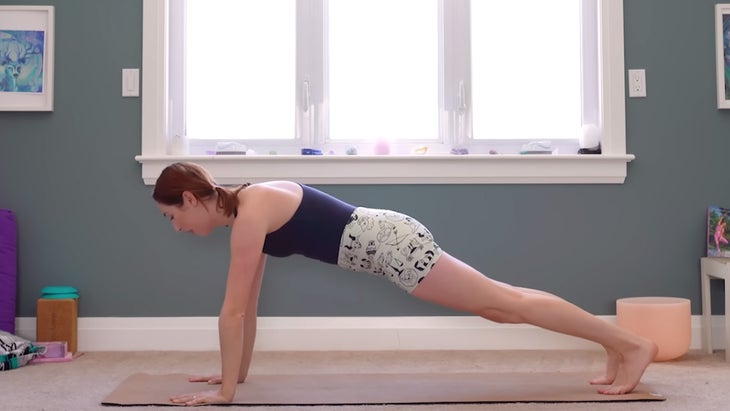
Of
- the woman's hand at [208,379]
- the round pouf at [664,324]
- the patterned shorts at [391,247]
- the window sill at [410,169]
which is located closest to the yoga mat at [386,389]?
the woman's hand at [208,379]

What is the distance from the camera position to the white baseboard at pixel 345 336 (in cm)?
321

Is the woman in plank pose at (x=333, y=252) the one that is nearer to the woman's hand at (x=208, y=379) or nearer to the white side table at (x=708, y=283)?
the woman's hand at (x=208, y=379)

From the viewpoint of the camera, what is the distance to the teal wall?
3260mm

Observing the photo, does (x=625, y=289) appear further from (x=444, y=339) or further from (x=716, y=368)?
(x=444, y=339)

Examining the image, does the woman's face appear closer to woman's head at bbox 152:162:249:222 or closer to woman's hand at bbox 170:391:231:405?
woman's head at bbox 152:162:249:222

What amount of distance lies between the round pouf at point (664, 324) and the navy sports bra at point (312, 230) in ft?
4.30

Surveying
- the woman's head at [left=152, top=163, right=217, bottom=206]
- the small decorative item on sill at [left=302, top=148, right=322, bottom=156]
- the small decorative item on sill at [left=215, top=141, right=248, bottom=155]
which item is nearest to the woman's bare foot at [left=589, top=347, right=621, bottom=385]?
the woman's head at [left=152, top=163, right=217, bottom=206]

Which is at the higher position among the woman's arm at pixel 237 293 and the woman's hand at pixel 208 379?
the woman's arm at pixel 237 293

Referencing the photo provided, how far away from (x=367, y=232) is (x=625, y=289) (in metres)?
1.48

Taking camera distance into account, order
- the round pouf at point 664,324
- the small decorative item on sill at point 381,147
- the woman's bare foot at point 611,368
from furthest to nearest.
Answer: the small decorative item on sill at point 381,147, the round pouf at point 664,324, the woman's bare foot at point 611,368

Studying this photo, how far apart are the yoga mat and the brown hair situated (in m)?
0.55

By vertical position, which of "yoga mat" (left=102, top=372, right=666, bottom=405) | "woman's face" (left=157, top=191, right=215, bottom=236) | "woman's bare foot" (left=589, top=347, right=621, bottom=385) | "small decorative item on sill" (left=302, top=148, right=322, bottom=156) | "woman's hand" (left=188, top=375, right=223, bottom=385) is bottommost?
"yoga mat" (left=102, top=372, right=666, bottom=405)

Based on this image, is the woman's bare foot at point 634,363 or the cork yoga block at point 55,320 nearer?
the woman's bare foot at point 634,363

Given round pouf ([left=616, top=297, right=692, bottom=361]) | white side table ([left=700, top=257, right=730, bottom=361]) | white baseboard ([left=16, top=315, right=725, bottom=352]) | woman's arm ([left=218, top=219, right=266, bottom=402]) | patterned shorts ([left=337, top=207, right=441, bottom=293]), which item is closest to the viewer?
woman's arm ([left=218, top=219, right=266, bottom=402])
